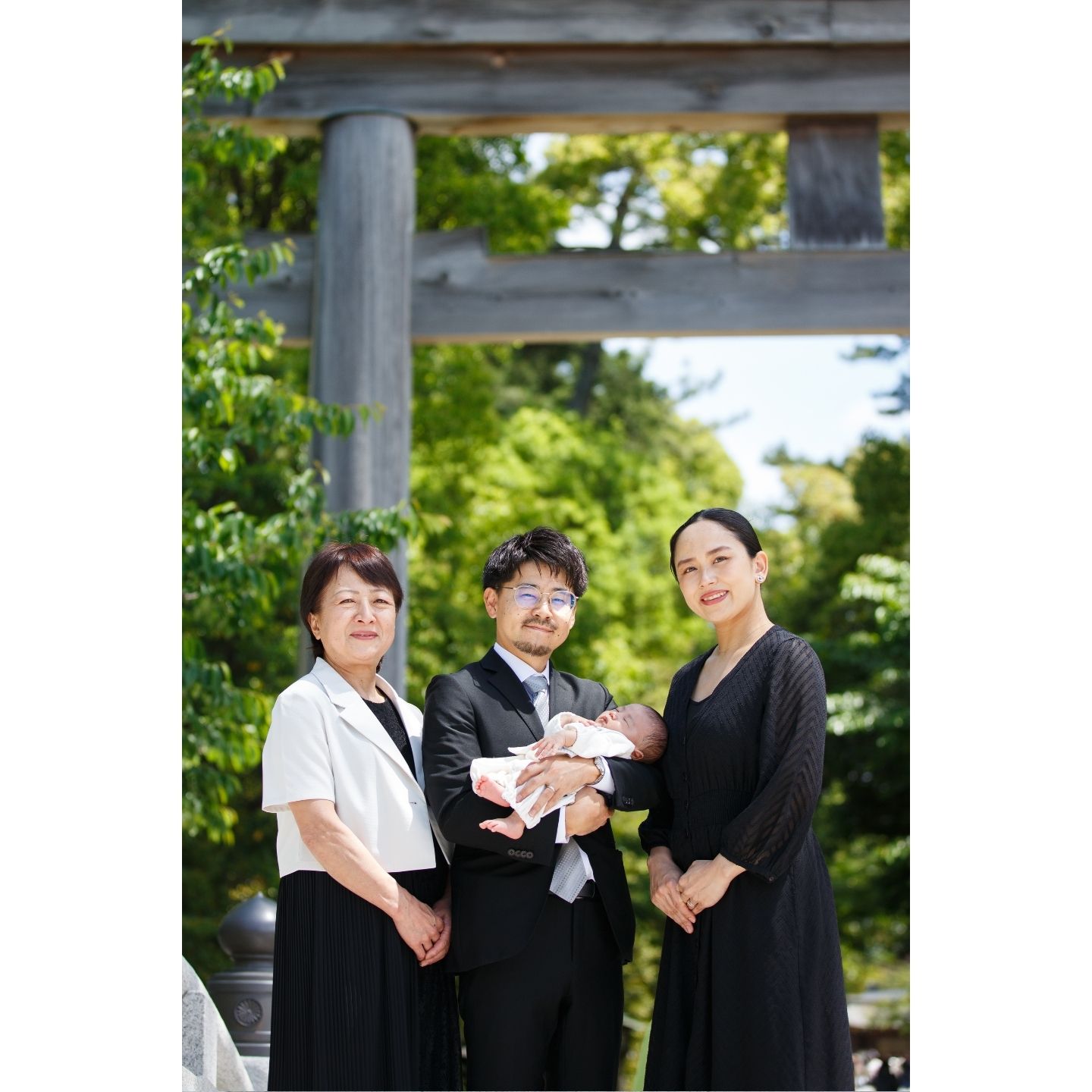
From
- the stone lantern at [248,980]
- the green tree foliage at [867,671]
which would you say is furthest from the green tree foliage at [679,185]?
the stone lantern at [248,980]

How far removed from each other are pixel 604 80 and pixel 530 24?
38 centimetres

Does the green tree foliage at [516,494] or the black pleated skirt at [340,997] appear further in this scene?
the green tree foliage at [516,494]

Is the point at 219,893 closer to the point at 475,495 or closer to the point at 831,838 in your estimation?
the point at 475,495

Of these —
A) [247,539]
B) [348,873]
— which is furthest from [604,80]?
[348,873]

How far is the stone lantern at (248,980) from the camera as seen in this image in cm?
475

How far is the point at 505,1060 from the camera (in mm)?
3004

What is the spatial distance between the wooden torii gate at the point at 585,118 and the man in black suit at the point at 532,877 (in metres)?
2.51

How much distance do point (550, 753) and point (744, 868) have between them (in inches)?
18.6

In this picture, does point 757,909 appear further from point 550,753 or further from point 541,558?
point 541,558

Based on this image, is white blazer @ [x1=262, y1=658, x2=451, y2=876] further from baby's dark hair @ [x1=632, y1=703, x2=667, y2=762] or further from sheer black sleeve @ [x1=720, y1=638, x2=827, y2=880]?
sheer black sleeve @ [x1=720, y1=638, x2=827, y2=880]

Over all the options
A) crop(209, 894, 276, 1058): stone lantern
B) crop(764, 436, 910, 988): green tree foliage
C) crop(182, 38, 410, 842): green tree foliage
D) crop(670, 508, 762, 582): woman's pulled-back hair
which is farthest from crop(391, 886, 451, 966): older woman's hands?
crop(764, 436, 910, 988): green tree foliage

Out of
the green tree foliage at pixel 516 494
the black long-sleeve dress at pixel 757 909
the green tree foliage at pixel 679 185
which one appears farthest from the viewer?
the green tree foliage at pixel 679 185

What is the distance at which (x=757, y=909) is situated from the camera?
9.68 feet

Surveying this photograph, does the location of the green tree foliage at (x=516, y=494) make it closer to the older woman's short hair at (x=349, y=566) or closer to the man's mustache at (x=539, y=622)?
the older woman's short hair at (x=349, y=566)
